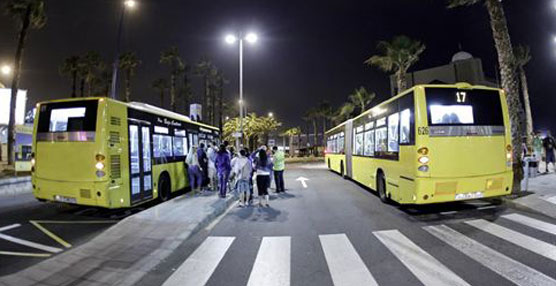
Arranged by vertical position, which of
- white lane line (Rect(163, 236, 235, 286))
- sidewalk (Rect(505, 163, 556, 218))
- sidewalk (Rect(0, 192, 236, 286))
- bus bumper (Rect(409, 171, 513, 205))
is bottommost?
white lane line (Rect(163, 236, 235, 286))

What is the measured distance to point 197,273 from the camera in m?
4.33

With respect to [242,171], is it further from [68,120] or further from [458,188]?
[458,188]

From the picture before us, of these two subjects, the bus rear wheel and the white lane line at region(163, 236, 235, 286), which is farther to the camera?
the bus rear wheel

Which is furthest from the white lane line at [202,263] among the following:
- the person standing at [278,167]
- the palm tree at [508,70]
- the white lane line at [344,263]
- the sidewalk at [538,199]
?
the palm tree at [508,70]

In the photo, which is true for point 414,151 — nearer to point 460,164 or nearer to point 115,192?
point 460,164

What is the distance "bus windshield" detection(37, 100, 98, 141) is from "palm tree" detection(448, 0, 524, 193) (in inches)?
495

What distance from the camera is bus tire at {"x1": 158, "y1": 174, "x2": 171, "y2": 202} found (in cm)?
984

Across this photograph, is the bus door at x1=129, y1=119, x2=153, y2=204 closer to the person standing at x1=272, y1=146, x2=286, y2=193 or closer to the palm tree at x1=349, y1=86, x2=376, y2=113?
the person standing at x1=272, y1=146, x2=286, y2=193

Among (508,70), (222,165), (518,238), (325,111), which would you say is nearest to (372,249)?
(518,238)

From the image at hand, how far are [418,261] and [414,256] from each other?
0.72ft

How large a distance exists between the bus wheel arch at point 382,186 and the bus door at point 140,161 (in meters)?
7.41

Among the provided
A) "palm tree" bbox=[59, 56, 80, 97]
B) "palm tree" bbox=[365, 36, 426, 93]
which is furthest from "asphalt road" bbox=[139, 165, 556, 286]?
"palm tree" bbox=[59, 56, 80, 97]

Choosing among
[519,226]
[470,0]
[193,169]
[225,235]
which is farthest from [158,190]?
[470,0]

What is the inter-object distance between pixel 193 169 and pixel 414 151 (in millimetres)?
7633
